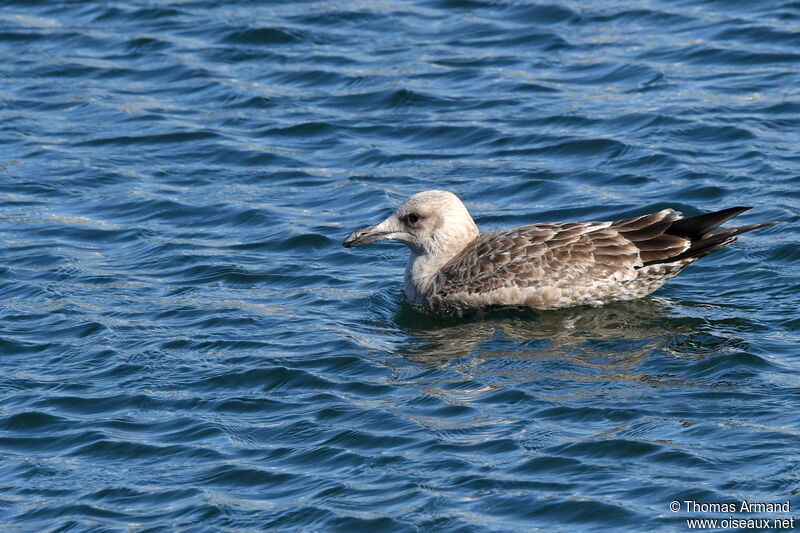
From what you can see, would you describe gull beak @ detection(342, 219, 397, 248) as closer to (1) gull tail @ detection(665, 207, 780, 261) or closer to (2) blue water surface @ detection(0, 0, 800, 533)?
(2) blue water surface @ detection(0, 0, 800, 533)

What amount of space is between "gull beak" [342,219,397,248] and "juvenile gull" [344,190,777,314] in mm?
523

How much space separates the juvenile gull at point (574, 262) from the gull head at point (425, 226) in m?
0.25

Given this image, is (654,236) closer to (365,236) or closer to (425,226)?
(425,226)

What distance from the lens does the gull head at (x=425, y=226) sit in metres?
12.8

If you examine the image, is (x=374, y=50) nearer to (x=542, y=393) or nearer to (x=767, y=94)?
(x=767, y=94)

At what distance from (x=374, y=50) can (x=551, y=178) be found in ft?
14.5

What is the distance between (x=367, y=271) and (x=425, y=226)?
3.78 ft

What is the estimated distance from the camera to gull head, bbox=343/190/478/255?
12.8m

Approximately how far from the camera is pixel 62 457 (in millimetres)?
10047

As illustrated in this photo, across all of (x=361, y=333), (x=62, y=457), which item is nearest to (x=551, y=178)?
(x=361, y=333)

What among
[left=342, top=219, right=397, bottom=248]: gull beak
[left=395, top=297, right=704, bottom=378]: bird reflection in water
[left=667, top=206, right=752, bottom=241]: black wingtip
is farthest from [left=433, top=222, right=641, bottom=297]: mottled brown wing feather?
[left=342, top=219, right=397, bottom=248]: gull beak

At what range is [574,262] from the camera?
12.0m

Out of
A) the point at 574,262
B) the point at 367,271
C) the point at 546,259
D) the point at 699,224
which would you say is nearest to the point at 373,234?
the point at 367,271

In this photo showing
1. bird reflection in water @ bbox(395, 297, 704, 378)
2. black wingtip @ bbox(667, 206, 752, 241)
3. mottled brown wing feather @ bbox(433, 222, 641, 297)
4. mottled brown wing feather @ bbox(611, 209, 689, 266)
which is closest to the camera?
bird reflection in water @ bbox(395, 297, 704, 378)
